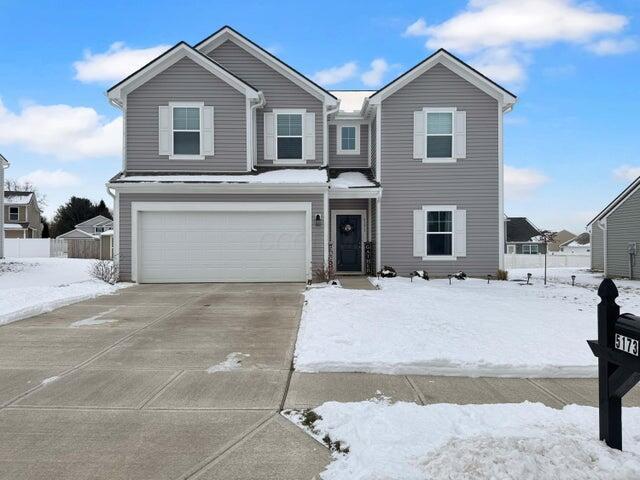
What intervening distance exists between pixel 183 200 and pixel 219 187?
1160 mm

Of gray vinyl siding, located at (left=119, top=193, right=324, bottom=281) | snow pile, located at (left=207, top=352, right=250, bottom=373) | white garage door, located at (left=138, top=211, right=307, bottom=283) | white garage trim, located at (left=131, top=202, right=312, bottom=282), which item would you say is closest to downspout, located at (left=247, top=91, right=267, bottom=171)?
gray vinyl siding, located at (left=119, top=193, right=324, bottom=281)

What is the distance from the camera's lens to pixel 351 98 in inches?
732

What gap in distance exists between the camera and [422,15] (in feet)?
42.6

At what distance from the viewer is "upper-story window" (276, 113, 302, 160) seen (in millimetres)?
15172

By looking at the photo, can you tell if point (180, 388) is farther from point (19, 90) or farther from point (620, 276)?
point (620, 276)

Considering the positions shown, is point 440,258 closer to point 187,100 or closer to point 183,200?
point 183,200

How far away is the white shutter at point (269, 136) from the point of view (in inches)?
597

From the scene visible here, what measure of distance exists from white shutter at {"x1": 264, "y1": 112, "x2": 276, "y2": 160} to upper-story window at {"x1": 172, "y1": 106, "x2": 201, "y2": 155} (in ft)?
7.15

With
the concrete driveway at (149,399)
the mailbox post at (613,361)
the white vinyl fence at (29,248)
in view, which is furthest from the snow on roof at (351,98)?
the white vinyl fence at (29,248)

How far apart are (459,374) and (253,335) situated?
317 cm

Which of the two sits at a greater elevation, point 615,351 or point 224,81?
point 224,81

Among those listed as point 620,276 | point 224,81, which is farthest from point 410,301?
point 620,276

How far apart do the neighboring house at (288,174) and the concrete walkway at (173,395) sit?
225 inches

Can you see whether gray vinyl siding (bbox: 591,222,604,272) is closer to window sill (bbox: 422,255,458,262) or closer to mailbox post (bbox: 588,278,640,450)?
window sill (bbox: 422,255,458,262)
